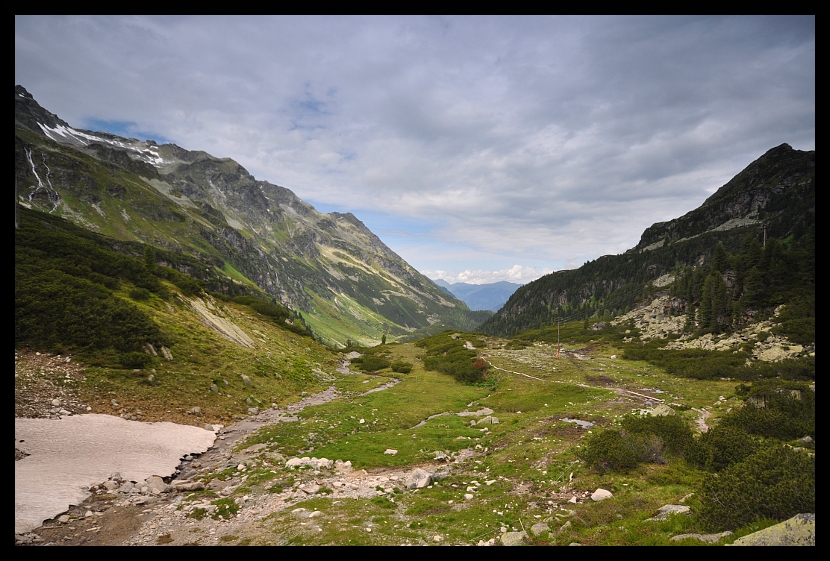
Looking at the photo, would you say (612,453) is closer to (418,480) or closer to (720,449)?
(720,449)

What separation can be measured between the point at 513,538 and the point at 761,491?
749 centimetres

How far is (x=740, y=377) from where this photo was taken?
3847 centimetres

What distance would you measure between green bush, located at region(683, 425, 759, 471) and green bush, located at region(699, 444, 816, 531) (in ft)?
16.1

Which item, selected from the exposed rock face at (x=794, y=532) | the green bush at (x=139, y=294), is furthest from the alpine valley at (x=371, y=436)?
the green bush at (x=139, y=294)

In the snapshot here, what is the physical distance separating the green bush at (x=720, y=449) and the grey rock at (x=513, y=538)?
10690 millimetres

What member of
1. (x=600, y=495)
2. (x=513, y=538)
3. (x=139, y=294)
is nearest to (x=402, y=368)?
(x=139, y=294)

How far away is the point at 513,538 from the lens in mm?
11469

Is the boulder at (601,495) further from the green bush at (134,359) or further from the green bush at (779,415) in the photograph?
the green bush at (134,359)

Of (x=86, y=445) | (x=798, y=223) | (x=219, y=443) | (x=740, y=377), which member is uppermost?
(x=798, y=223)

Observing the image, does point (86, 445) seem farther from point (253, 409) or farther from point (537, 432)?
point (537, 432)

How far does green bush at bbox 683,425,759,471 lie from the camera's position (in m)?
15.2

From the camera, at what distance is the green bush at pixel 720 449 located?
15.2m
